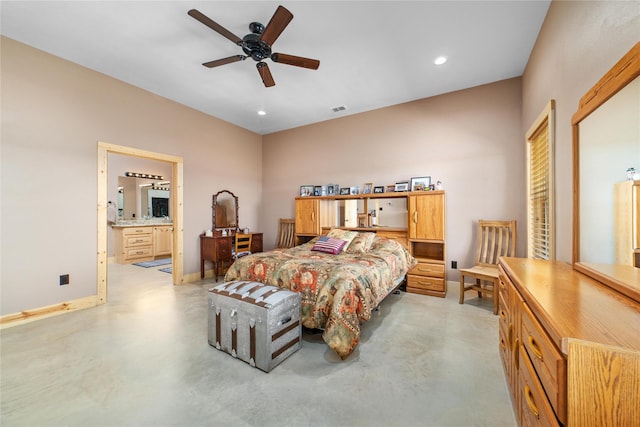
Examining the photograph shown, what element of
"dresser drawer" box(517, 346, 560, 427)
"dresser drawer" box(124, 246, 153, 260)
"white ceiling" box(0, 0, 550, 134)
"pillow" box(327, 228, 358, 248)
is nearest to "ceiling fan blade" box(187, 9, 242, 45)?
"white ceiling" box(0, 0, 550, 134)

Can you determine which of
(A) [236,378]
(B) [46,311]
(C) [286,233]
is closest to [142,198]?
(C) [286,233]

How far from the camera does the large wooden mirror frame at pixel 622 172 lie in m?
0.98

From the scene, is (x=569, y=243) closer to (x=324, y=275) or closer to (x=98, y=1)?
(x=324, y=275)

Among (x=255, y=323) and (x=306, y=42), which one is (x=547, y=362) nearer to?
(x=255, y=323)

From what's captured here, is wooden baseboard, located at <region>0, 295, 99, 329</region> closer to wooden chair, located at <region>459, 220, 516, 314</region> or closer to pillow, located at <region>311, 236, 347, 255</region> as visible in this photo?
pillow, located at <region>311, 236, 347, 255</region>

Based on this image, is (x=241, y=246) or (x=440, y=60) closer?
(x=440, y=60)

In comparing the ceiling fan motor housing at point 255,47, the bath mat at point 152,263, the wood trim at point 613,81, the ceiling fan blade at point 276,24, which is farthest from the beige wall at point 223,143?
the ceiling fan motor housing at point 255,47

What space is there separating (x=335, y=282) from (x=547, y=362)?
1.62 m

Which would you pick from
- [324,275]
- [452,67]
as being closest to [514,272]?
[324,275]

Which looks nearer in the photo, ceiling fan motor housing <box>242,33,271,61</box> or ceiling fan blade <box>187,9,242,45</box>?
ceiling fan blade <box>187,9,242,45</box>

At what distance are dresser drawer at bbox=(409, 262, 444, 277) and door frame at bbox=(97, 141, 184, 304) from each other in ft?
13.2

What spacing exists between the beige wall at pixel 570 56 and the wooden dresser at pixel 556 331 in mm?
893

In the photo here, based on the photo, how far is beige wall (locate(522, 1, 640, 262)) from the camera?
123 centimetres

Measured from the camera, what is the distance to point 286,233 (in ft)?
18.2
